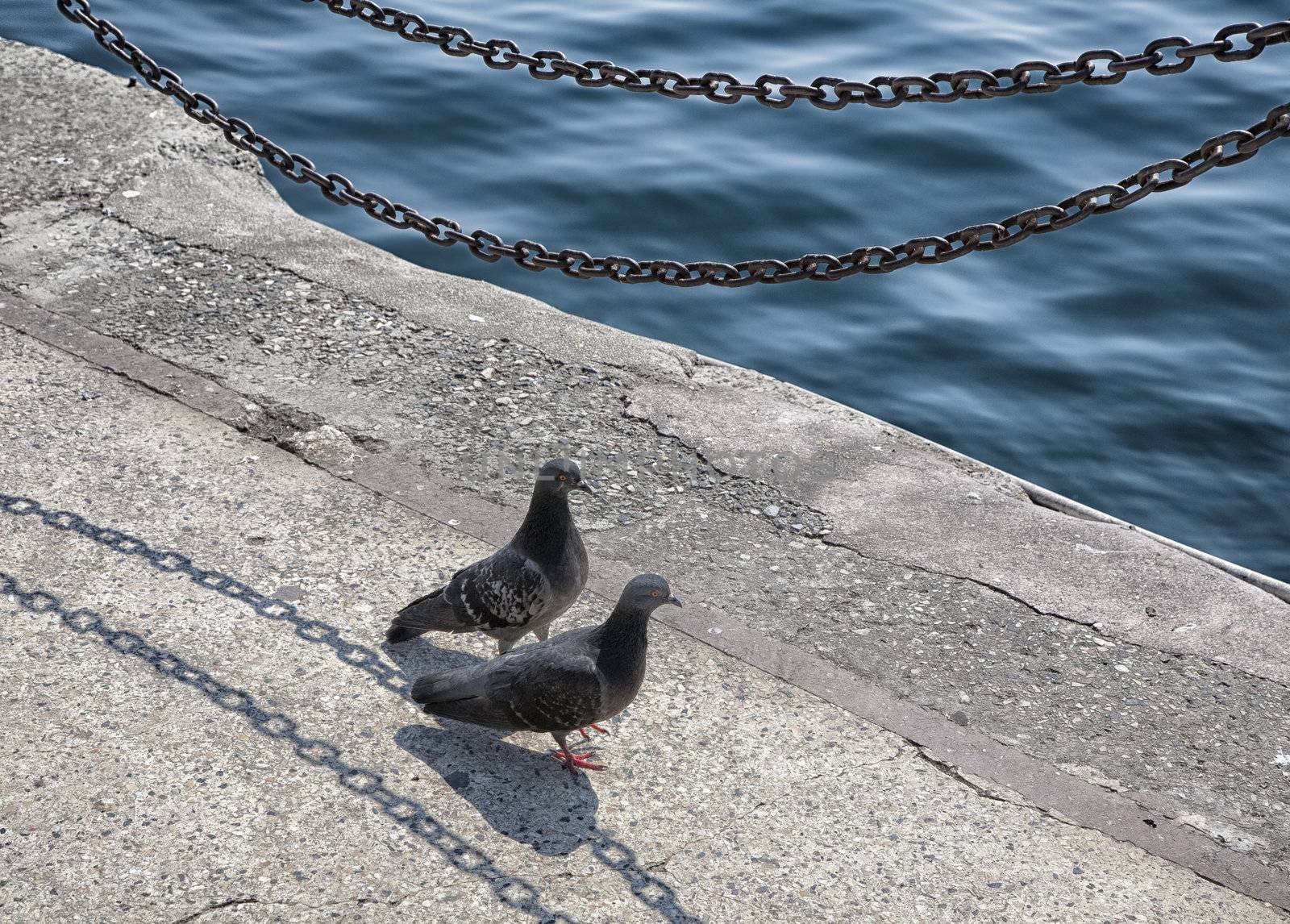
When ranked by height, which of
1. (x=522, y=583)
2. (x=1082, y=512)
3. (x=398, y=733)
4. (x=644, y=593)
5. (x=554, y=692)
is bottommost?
(x=398, y=733)

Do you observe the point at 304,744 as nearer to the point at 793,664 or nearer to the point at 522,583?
the point at 522,583

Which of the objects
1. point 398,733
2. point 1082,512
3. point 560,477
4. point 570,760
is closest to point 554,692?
point 570,760

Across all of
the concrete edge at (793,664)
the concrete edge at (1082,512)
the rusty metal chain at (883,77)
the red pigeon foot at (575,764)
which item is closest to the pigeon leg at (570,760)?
the red pigeon foot at (575,764)

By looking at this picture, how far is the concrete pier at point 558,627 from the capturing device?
344cm

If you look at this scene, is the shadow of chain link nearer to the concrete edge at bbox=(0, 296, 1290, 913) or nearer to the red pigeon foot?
the red pigeon foot

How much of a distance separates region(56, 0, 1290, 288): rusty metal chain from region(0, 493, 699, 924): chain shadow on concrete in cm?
132

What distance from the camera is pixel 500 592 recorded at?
4012 mm

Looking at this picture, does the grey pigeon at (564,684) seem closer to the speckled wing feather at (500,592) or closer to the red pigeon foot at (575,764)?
the red pigeon foot at (575,764)

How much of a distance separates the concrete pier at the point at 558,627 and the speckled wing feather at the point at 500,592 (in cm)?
28

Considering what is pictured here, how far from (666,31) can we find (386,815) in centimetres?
1022

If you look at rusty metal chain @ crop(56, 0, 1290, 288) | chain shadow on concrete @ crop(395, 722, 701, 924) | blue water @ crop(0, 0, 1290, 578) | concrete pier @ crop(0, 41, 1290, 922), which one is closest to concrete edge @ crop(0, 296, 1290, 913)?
concrete pier @ crop(0, 41, 1290, 922)

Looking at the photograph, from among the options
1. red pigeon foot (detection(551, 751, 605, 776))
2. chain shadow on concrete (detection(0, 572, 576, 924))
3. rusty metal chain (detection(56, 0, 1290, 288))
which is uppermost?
rusty metal chain (detection(56, 0, 1290, 288))

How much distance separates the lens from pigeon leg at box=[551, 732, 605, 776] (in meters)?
3.76

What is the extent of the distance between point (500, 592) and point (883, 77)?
190cm
